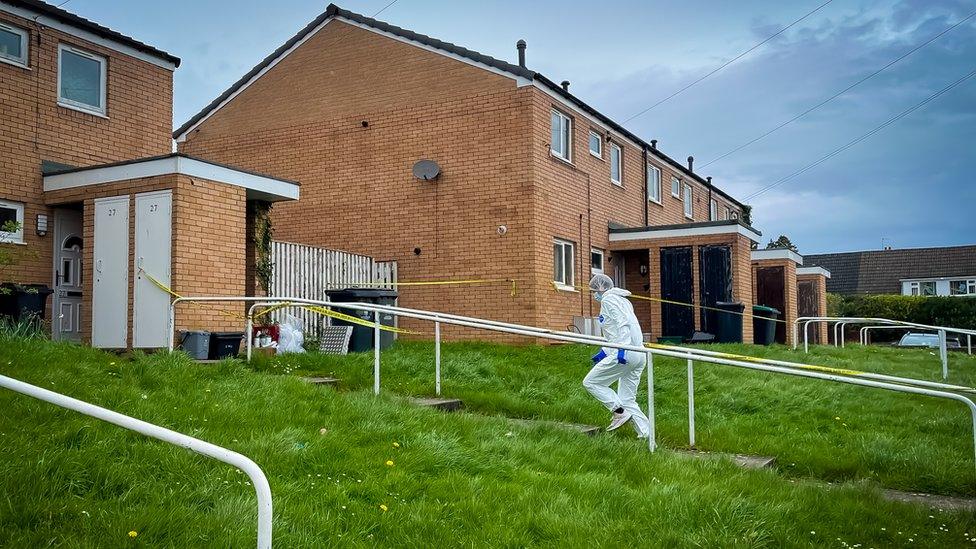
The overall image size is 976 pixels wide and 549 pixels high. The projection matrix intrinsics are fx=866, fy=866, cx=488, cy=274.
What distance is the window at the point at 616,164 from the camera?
72.6ft

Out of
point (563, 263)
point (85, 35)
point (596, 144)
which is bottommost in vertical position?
point (563, 263)

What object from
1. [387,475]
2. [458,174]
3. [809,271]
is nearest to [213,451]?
[387,475]

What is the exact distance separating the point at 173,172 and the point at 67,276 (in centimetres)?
295

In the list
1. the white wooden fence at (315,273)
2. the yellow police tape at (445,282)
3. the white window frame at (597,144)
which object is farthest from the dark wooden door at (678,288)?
the white wooden fence at (315,273)

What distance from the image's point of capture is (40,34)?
13.0 metres

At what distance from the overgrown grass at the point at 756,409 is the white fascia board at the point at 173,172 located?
9.72 ft

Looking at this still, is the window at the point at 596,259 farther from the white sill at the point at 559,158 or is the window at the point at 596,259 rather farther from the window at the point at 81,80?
the window at the point at 81,80

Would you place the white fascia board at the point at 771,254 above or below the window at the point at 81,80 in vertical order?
below

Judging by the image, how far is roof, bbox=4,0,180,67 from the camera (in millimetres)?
12755

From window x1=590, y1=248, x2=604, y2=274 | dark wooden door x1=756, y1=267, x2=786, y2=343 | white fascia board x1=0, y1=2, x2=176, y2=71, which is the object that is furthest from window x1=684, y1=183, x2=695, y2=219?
white fascia board x1=0, y1=2, x2=176, y2=71

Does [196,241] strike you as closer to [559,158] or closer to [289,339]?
[289,339]

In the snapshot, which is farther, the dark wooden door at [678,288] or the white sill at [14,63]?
the dark wooden door at [678,288]

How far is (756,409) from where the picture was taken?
10812 mm

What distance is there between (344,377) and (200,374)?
1873mm
